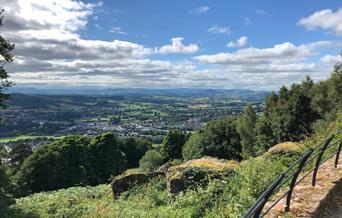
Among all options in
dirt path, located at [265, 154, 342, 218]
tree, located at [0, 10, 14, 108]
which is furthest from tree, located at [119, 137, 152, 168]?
dirt path, located at [265, 154, 342, 218]

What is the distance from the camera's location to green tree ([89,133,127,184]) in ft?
250

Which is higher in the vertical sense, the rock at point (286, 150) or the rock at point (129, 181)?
the rock at point (286, 150)

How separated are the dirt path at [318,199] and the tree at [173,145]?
75.2m

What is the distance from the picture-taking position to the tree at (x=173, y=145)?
8638 centimetres

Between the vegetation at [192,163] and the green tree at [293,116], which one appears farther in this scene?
the green tree at [293,116]

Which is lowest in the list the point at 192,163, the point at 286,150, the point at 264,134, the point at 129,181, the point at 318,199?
the point at 264,134

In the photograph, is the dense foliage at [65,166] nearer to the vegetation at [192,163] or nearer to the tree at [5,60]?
the vegetation at [192,163]

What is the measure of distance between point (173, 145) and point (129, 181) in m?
65.7

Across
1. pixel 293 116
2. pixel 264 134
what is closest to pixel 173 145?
pixel 264 134

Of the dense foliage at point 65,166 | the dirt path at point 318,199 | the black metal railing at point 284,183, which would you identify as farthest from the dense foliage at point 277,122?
the black metal railing at point 284,183

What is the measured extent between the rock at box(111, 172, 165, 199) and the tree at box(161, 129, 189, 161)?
64030mm

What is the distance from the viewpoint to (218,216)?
1101cm

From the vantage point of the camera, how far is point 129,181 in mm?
21391

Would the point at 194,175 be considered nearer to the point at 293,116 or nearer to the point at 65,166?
the point at 293,116
